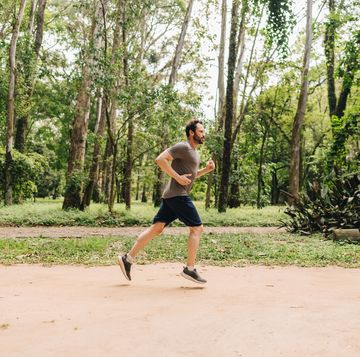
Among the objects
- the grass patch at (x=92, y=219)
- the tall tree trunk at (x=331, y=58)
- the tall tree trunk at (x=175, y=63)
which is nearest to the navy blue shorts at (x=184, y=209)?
the grass patch at (x=92, y=219)

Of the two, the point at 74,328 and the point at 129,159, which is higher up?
the point at 129,159

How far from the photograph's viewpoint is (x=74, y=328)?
3.46 m

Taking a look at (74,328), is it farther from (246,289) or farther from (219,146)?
(219,146)

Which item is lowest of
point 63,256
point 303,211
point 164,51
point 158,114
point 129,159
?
point 63,256

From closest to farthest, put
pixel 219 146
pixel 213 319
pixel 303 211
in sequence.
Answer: pixel 213 319 < pixel 303 211 < pixel 219 146

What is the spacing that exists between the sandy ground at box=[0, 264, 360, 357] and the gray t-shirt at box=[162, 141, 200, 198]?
1.15 m

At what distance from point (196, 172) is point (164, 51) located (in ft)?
88.9

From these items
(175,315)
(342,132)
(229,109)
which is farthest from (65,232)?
(229,109)

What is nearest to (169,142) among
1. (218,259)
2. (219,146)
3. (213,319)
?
(219,146)

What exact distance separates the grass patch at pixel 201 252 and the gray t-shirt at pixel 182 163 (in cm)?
228

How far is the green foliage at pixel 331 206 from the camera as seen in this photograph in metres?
11.1

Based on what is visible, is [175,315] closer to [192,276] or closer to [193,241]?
[192,276]

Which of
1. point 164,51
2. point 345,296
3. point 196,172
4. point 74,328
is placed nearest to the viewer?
point 74,328

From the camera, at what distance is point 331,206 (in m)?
11.7
